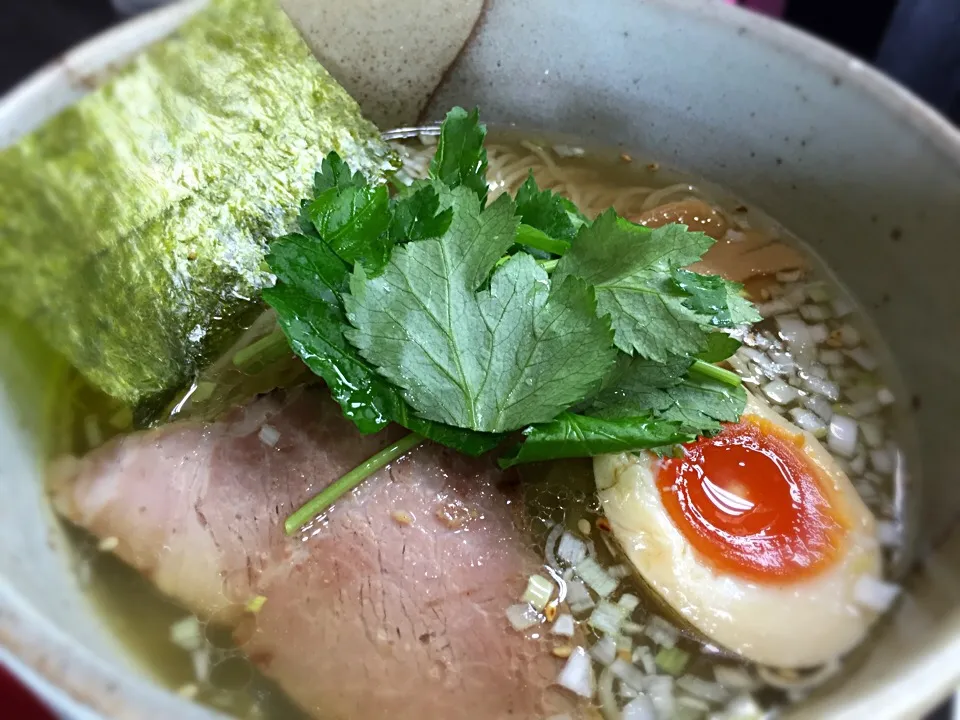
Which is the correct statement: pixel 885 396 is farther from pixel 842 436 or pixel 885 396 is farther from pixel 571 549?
pixel 571 549

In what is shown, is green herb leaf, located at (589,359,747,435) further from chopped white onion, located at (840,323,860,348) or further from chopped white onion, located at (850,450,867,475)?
chopped white onion, located at (840,323,860,348)

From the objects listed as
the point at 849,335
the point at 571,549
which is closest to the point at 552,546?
the point at 571,549

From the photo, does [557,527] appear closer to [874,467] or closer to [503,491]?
[503,491]

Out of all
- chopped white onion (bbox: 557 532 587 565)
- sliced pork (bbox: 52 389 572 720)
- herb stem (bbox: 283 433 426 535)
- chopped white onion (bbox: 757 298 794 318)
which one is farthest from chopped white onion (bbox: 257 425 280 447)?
chopped white onion (bbox: 757 298 794 318)

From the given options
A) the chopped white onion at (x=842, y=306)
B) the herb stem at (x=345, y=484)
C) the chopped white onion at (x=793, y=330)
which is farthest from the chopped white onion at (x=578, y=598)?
the chopped white onion at (x=842, y=306)

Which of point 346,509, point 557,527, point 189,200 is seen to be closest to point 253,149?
point 189,200

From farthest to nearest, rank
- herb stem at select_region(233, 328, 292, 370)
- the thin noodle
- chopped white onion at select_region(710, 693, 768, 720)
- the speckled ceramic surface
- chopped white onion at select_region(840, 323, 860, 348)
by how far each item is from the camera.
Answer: the thin noodle, chopped white onion at select_region(840, 323, 860, 348), herb stem at select_region(233, 328, 292, 370), chopped white onion at select_region(710, 693, 768, 720), the speckled ceramic surface

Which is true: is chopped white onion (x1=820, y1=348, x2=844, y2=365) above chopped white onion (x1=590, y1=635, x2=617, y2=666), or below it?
above

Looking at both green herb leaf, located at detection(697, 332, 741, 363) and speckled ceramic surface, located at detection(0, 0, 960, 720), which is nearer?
speckled ceramic surface, located at detection(0, 0, 960, 720)
